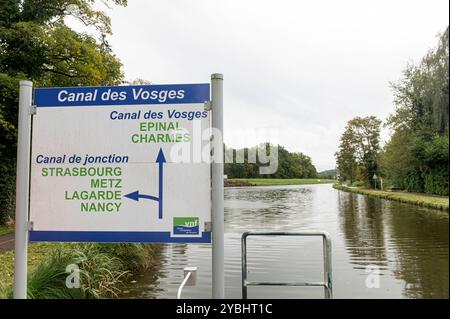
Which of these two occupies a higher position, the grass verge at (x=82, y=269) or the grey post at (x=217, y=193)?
the grey post at (x=217, y=193)

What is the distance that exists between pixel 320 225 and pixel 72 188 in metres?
10.9

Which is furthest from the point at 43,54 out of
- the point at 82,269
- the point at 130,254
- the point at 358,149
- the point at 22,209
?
the point at 358,149

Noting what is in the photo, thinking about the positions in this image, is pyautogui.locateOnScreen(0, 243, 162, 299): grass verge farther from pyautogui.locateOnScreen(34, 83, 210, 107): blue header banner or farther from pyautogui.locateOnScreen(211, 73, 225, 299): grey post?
pyautogui.locateOnScreen(211, 73, 225, 299): grey post

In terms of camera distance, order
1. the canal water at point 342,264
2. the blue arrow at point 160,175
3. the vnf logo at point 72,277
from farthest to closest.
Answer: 1. the canal water at point 342,264
2. the vnf logo at point 72,277
3. the blue arrow at point 160,175

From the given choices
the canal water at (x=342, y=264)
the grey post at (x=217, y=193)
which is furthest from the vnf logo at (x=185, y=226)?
the canal water at (x=342, y=264)

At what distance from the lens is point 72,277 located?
4.52 m

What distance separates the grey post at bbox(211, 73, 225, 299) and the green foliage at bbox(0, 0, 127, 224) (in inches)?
300

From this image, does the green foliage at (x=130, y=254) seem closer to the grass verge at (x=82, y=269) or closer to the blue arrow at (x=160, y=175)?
the grass verge at (x=82, y=269)

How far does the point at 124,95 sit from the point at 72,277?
8.67 feet

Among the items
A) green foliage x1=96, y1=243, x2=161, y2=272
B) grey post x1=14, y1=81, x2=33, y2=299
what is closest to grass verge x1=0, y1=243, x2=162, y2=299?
green foliage x1=96, y1=243, x2=161, y2=272

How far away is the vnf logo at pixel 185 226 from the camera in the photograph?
9.56ft

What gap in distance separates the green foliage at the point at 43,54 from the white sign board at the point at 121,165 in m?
7.22
